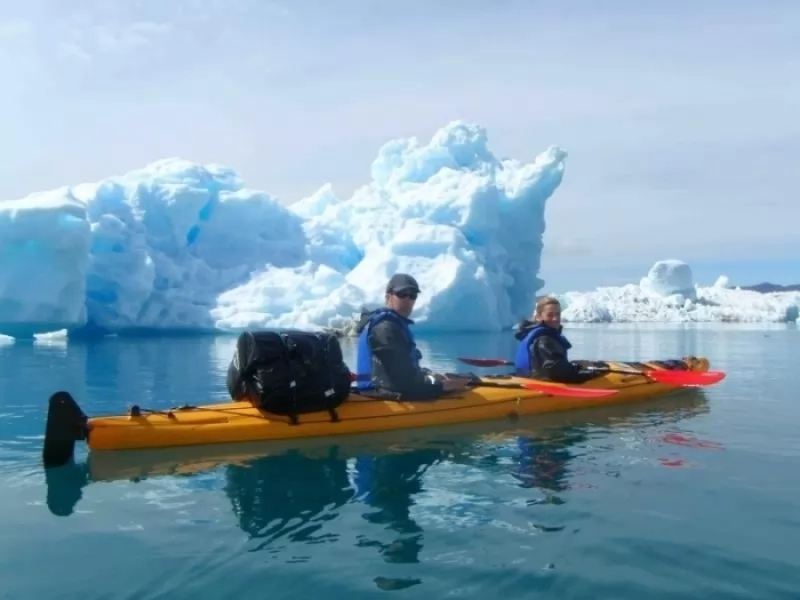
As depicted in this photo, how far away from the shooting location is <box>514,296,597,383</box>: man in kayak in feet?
22.6

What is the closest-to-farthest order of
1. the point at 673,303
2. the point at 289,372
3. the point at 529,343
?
the point at 289,372, the point at 529,343, the point at 673,303

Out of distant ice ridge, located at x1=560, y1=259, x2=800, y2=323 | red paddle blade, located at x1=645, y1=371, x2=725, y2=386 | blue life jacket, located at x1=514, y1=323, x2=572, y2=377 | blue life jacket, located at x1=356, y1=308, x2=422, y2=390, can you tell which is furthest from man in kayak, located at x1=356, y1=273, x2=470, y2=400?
distant ice ridge, located at x1=560, y1=259, x2=800, y2=323

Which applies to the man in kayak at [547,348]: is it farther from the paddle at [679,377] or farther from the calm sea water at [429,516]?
the paddle at [679,377]

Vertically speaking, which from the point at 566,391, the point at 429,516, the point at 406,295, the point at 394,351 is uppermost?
the point at 406,295

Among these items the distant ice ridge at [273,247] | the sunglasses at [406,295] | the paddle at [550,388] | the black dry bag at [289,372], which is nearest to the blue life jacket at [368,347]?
the sunglasses at [406,295]

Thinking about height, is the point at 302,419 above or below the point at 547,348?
below

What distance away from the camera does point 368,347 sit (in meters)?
6.08

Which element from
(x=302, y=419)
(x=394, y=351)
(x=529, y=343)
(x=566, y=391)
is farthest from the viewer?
(x=529, y=343)

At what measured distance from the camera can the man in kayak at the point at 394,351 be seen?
19.1 ft

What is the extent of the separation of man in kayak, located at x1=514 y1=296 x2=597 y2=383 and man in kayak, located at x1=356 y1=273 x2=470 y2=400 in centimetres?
114

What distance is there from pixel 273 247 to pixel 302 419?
72.3 feet

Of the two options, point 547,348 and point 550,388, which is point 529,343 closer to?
point 547,348

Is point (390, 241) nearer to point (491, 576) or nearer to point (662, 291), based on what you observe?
point (491, 576)

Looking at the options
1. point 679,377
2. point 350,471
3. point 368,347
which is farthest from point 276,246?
point 350,471
